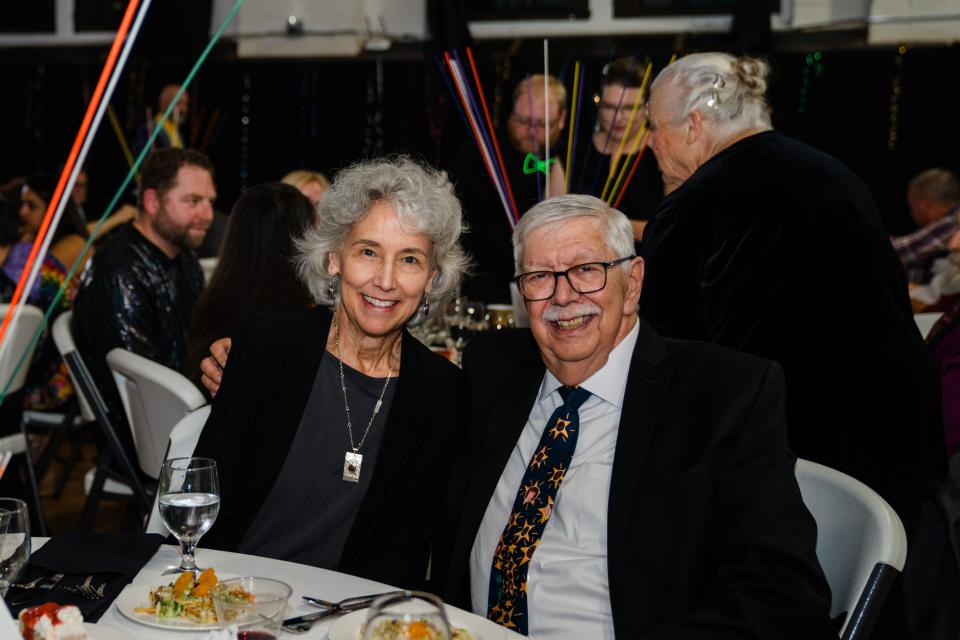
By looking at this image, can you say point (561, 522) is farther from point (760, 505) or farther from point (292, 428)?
point (292, 428)

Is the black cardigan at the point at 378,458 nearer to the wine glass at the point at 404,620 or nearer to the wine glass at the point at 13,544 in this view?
the wine glass at the point at 13,544

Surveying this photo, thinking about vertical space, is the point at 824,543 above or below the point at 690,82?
below

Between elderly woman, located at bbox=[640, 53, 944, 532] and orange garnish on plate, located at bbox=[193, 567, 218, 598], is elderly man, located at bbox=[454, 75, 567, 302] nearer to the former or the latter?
elderly woman, located at bbox=[640, 53, 944, 532]

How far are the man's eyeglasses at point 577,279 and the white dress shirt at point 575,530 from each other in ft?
0.43

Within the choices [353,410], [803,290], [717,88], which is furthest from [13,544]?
[717,88]

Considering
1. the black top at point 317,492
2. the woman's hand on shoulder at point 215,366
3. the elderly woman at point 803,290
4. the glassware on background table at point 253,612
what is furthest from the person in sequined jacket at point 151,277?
the glassware on background table at point 253,612

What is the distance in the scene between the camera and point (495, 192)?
4.81 metres

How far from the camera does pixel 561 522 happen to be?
6.06ft

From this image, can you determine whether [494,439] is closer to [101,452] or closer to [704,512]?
[704,512]

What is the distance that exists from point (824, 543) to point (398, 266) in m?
0.96

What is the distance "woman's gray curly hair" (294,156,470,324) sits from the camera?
2145 mm

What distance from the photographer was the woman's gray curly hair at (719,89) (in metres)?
2.60

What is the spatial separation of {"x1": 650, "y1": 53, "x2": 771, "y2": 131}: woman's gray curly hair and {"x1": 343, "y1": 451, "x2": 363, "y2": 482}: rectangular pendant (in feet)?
4.00

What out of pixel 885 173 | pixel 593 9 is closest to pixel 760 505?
pixel 885 173
